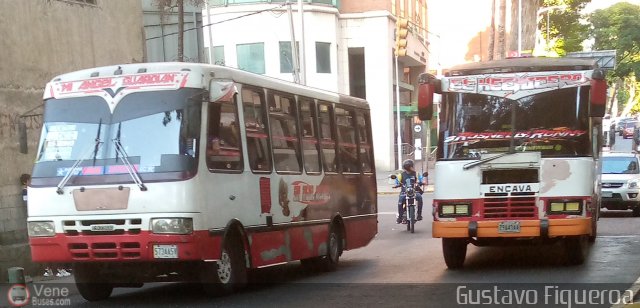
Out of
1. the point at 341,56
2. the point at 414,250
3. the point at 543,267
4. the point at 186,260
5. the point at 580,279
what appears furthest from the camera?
the point at 341,56

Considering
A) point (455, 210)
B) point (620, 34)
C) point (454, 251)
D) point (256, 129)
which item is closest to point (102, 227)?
point (256, 129)

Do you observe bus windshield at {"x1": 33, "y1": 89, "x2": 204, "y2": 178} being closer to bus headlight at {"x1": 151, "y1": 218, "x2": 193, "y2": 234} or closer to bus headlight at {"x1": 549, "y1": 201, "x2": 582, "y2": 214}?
bus headlight at {"x1": 151, "y1": 218, "x2": 193, "y2": 234}

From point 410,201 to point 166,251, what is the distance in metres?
11.4

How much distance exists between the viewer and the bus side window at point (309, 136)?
13.2 m

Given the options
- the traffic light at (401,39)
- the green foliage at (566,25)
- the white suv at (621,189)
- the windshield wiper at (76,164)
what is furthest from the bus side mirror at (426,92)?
the green foliage at (566,25)

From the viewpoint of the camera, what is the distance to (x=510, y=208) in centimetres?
1184

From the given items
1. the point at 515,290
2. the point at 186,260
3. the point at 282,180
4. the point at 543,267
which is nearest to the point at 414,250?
the point at 543,267

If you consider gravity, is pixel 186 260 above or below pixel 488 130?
below

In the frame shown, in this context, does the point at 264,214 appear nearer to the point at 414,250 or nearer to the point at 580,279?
the point at 580,279

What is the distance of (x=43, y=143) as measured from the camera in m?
10.2

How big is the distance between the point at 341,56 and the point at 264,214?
1422 inches

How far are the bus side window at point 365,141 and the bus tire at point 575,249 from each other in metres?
4.59

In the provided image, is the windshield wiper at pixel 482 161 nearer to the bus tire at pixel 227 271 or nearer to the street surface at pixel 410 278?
the street surface at pixel 410 278

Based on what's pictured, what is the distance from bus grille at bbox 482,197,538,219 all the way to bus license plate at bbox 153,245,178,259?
4.71 metres
